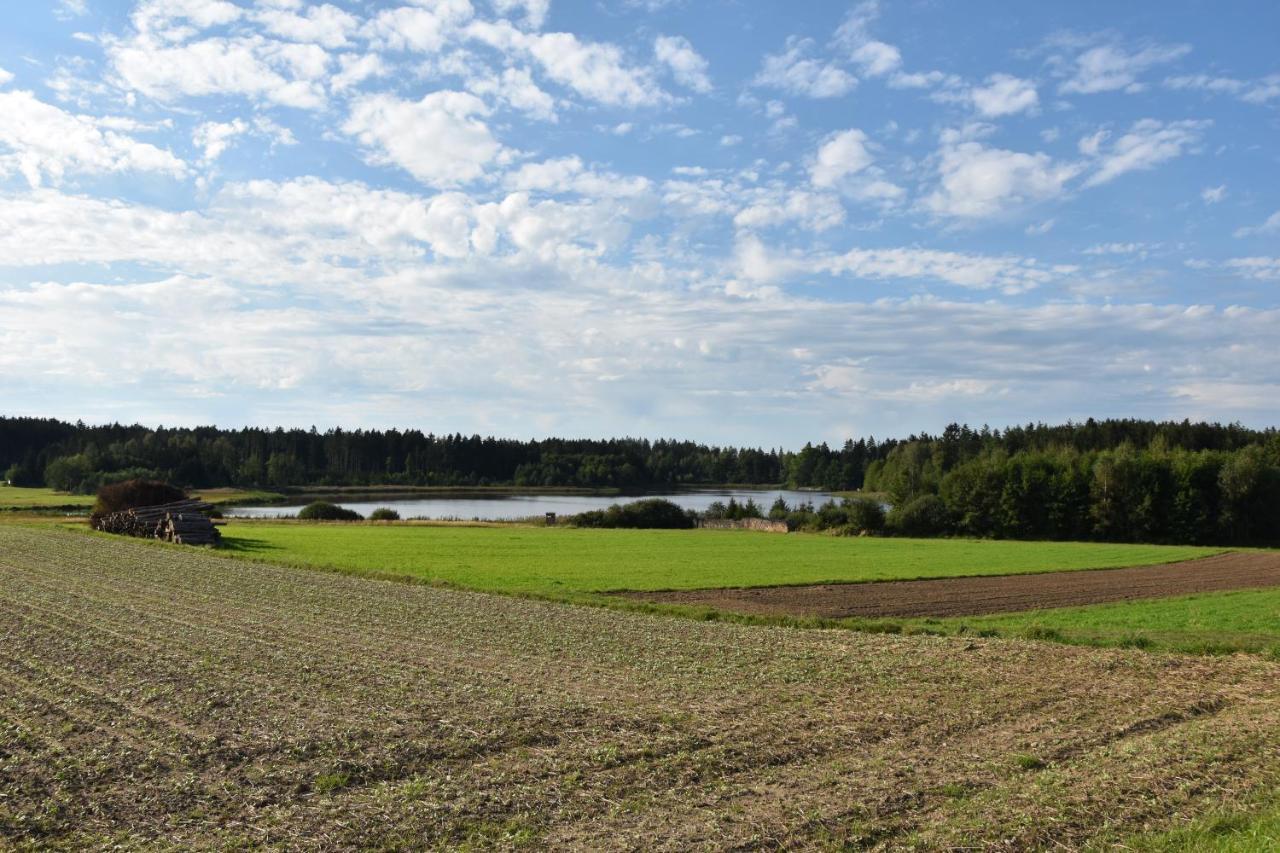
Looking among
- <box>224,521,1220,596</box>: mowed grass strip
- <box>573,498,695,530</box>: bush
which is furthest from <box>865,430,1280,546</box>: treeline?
<box>573,498,695,530</box>: bush

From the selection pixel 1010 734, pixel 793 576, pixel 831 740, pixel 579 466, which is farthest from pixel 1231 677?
pixel 579 466

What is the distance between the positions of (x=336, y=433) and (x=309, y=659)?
18371 centimetres

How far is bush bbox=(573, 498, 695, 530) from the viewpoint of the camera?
85.6 meters

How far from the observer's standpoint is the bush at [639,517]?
85.6 meters

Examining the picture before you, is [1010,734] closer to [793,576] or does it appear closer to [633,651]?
[633,651]

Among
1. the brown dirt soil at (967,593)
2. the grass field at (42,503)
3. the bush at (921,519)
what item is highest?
the bush at (921,519)

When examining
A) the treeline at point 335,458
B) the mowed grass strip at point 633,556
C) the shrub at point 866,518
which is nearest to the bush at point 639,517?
the mowed grass strip at point 633,556

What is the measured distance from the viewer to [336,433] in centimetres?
19212

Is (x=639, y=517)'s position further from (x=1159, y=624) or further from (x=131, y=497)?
(x=1159, y=624)

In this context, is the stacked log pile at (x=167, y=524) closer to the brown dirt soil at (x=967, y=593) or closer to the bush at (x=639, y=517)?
the brown dirt soil at (x=967, y=593)

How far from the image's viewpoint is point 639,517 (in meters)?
86.0

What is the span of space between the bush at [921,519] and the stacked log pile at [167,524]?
54038 millimetres

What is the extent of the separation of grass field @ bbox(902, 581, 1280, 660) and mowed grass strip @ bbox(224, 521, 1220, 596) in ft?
35.6

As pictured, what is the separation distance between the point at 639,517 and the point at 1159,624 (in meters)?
62.1
